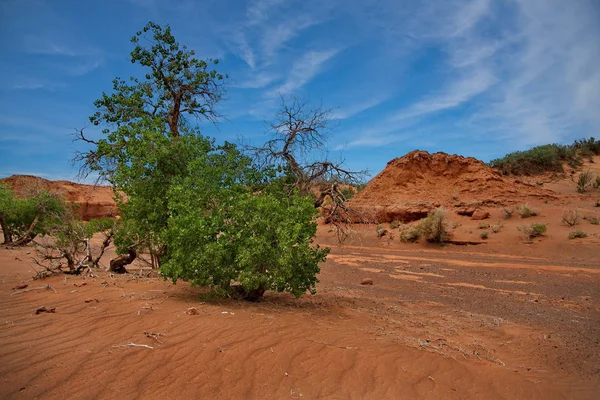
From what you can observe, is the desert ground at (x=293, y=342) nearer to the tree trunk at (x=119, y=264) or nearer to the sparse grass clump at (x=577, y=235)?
the tree trunk at (x=119, y=264)

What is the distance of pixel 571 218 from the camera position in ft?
76.9

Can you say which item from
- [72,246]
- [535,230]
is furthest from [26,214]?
[535,230]

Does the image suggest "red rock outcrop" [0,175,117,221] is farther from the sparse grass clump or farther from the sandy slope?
the sparse grass clump

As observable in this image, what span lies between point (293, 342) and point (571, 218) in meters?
24.6

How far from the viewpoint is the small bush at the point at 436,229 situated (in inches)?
987

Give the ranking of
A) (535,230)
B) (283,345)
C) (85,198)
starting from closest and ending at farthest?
(283,345), (535,230), (85,198)

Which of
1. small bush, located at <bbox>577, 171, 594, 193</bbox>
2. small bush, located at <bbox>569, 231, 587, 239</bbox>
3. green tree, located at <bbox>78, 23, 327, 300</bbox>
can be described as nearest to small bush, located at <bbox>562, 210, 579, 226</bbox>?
small bush, located at <bbox>569, 231, 587, 239</bbox>

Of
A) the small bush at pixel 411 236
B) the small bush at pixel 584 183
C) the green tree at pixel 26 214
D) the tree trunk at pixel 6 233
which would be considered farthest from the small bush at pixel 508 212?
the tree trunk at pixel 6 233

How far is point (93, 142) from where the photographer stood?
11.6m

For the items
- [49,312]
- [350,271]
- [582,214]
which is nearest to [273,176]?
[49,312]

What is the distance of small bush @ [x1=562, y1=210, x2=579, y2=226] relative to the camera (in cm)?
2317

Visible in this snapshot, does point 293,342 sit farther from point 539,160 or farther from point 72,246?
point 539,160

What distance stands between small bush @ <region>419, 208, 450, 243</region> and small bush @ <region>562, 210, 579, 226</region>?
6.81 meters

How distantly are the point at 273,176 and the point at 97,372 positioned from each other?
→ 555 centimetres
